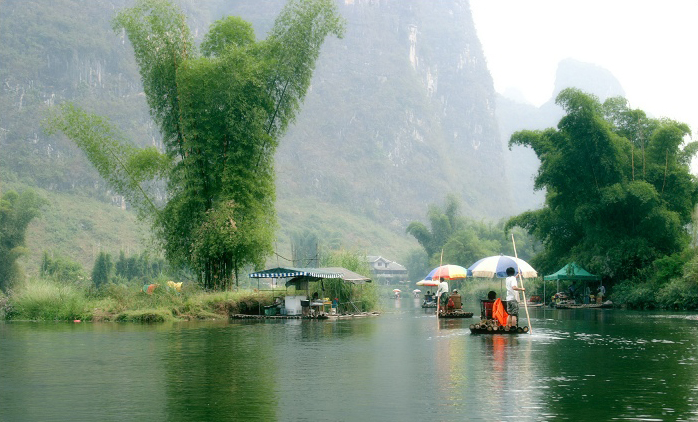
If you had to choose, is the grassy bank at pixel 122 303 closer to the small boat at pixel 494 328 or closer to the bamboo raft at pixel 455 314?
the bamboo raft at pixel 455 314

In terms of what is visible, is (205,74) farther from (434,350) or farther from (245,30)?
(434,350)

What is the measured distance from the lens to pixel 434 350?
16.8 metres

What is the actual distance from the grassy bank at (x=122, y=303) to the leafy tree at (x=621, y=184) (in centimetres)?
1925

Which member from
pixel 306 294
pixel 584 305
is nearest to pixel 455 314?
pixel 306 294

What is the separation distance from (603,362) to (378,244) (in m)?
152

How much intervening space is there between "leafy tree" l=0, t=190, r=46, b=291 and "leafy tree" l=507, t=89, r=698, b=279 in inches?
1793

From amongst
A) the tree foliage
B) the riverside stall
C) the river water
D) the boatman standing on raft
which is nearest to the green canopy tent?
the riverside stall

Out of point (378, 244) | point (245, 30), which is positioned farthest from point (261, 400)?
point (378, 244)

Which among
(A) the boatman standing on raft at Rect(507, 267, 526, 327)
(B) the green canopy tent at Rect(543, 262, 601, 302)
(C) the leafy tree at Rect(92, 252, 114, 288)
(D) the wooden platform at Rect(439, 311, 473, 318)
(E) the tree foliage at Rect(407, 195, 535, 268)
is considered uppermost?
(E) the tree foliage at Rect(407, 195, 535, 268)

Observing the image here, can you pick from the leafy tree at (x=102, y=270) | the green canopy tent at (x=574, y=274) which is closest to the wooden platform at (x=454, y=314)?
the green canopy tent at (x=574, y=274)

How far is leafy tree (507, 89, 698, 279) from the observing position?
41.1m

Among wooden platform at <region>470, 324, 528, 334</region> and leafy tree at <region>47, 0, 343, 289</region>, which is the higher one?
leafy tree at <region>47, 0, 343, 289</region>

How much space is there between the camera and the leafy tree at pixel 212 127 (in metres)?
33.1

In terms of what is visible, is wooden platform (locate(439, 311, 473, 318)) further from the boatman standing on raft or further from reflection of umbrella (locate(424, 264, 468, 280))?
the boatman standing on raft
